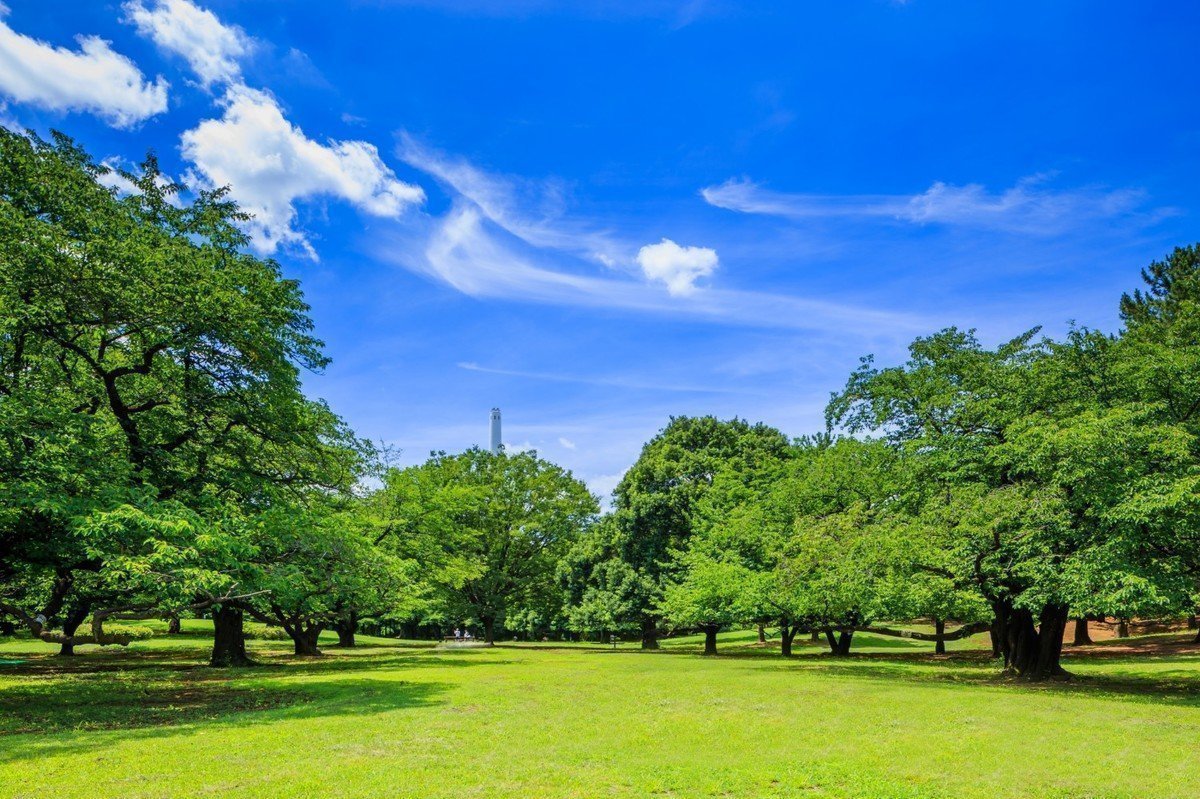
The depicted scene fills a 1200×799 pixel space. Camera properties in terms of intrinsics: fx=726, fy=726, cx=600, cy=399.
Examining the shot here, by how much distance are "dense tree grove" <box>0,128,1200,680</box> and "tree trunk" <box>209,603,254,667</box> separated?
0.08 metres

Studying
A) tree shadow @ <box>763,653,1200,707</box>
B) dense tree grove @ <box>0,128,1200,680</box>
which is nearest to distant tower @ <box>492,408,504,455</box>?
dense tree grove @ <box>0,128,1200,680</box>

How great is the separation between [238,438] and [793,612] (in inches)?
1005

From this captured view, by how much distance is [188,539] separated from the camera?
1554cm

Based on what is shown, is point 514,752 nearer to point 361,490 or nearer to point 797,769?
point 797,769

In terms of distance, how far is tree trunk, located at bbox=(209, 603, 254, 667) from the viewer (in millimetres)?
29359

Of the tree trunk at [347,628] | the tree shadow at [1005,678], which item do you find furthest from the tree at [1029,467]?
the tree trunk at [347,628]

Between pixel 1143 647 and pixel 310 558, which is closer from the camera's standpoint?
pixel 310 558

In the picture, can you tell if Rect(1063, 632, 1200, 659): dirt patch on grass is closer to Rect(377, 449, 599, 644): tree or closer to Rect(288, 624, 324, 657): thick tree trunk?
Rect(377, 449, 599, 644): tree

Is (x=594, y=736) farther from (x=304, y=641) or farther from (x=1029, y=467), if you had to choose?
(x=304, y=641)

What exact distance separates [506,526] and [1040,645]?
36.8m

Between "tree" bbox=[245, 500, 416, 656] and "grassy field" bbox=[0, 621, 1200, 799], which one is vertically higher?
"tree" bbox=[245, 500, 416, 656]

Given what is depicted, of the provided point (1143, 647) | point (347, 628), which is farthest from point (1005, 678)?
point (347, 628)

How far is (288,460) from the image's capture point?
2295 cm

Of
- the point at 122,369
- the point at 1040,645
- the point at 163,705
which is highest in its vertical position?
the point at 122,369
